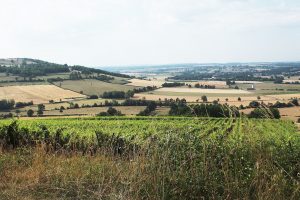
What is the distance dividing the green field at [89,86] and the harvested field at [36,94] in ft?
13.1

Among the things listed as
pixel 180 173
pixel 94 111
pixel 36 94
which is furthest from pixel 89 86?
pixel 180 173

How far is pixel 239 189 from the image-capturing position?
Result: 4.32m

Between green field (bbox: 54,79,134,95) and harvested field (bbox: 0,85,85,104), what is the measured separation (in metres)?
3.98

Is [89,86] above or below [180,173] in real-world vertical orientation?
below

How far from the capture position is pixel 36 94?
8225 cm

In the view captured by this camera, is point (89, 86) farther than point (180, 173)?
Yes

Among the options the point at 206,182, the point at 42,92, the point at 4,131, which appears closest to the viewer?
the point at 206,182

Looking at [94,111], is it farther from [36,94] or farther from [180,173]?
[180,173]

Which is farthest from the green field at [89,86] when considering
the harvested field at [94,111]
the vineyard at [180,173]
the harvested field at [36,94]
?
the vineyard at [180,173]

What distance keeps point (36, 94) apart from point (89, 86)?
56.3ft

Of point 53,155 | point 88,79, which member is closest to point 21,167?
point 53,155

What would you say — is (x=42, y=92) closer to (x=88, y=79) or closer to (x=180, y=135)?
(x=88, y=79)

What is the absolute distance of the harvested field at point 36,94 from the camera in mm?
76694

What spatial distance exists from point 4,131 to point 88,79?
9614 cm
